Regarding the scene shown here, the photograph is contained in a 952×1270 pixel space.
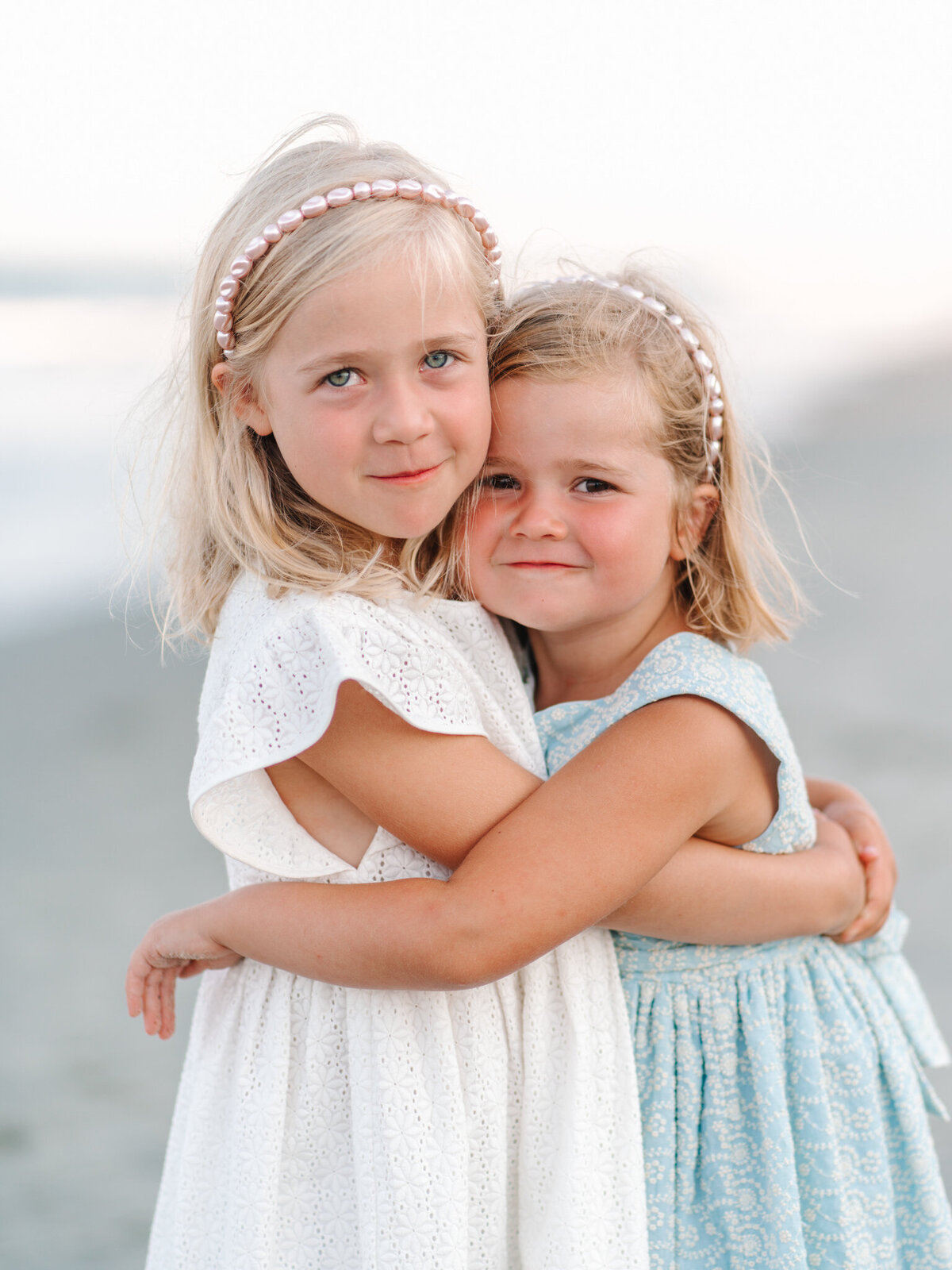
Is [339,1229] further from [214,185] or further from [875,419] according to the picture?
[875,419]

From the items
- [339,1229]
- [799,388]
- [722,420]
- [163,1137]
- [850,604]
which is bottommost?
[339,1229]

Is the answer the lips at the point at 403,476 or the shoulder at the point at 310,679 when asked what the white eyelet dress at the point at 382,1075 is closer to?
the shoulder at the point at 310,679

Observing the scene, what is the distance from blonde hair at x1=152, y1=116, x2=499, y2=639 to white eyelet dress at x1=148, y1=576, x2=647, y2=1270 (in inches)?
2.3

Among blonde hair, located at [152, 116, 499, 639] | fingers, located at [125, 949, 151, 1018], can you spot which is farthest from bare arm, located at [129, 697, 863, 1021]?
blonde hair, located at [152, 116, 499, 639]

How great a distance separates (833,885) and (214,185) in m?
1.25

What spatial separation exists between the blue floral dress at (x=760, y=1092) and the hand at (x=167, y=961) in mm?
441

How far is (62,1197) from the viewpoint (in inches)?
98.9

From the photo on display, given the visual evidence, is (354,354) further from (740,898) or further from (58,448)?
(58,448)

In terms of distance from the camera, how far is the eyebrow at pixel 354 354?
3.97 ft

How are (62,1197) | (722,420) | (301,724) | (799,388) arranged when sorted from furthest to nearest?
(799,388), (62,1197), (722,420), (301,724)

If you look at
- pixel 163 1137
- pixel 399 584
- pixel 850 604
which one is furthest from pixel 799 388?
pixel 399 584

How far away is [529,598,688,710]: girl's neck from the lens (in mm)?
1494

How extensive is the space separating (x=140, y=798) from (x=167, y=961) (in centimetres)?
267

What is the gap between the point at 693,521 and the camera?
1.52 metres
